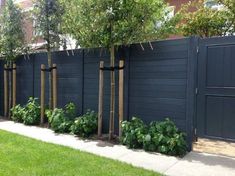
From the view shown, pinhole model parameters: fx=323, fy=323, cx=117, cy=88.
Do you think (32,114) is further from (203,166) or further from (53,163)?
(203,166)

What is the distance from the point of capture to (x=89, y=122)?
7.59 m

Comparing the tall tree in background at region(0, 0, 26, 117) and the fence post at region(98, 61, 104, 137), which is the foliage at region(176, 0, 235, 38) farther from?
the tall tree in background at region(0, 0, 26, 117)

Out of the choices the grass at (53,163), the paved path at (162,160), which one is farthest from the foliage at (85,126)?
the grass at (53,163)

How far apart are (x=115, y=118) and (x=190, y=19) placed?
3.69m

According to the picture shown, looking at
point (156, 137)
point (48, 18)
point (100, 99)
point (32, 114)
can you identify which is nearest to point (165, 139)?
point (156, 137)

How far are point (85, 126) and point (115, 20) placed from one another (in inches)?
99.0

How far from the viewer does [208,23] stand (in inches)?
345

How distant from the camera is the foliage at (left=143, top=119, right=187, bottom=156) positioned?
597 cm

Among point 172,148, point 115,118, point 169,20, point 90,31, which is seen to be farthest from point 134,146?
point 169,20

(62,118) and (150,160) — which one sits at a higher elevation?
(62,118)

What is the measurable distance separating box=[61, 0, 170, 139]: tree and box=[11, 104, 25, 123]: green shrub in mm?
3440

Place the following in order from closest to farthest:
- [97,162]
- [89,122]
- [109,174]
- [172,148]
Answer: [109,174] < [97,162] < [172,148] < [89,122]

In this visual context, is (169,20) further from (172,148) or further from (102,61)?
(172,148)

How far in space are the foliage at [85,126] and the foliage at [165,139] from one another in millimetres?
1672
